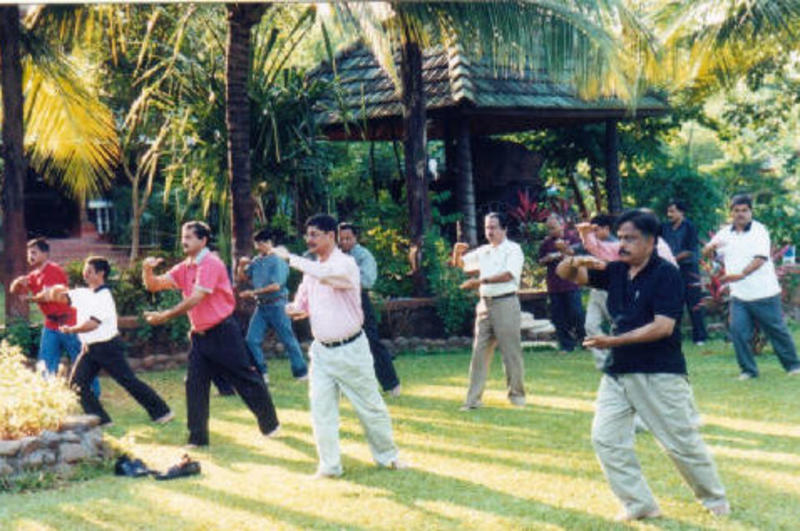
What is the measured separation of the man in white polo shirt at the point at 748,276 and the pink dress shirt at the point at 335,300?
15.7 feet

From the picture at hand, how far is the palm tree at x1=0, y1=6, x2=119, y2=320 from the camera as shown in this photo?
1316 cm

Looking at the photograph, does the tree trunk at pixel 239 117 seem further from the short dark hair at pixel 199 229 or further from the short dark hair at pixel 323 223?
the short dark hair at pixel 323 223

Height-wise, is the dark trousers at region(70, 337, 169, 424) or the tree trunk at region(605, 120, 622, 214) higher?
the tree trunk at region(605, 120, 622, 214)

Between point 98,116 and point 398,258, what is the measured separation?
4731 mm

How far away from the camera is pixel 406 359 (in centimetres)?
1392

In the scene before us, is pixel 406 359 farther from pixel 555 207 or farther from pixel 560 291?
pixel 555 207

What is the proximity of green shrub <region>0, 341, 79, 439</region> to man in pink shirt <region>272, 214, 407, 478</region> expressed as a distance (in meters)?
1.92

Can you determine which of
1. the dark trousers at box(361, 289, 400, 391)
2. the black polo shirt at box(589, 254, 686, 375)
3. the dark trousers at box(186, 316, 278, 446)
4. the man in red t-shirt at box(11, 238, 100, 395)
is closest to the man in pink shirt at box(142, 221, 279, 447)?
the dark trousers at box(186, 316, 278, 446)

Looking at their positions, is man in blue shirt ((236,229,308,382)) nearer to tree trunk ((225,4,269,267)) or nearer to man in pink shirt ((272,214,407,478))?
tree trunk ((225,4,269,267))

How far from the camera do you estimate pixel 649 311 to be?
5.91 meters

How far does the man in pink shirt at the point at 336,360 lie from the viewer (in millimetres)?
7254

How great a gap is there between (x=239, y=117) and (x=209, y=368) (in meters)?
4.82

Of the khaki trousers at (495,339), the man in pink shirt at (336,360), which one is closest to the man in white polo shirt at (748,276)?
the khaki trousers at (495,339)

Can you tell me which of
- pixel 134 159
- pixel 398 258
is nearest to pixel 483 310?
pixel 398 258
